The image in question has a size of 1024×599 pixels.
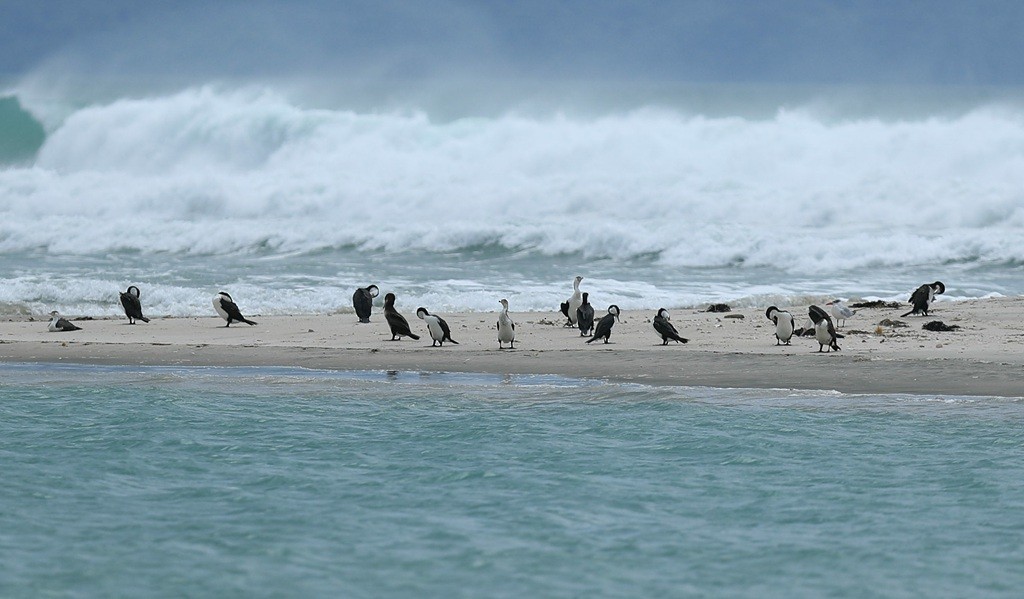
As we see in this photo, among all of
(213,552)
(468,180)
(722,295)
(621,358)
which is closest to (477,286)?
(722,295)

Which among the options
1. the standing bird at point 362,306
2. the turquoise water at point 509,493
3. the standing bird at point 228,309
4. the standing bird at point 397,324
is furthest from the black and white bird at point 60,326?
the turquoise water at point 509,493

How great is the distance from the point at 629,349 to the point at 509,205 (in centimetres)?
2368

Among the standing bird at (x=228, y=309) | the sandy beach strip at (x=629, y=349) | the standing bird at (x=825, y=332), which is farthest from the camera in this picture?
the standing bird at (x=228, y=309)

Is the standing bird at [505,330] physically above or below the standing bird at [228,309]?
below

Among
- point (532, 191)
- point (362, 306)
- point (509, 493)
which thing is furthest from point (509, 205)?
point (509, 493)

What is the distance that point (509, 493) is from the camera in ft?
25.1

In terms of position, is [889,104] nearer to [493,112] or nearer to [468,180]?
[493,112]

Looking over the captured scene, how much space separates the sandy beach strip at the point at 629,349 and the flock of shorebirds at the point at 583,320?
0.52 feet

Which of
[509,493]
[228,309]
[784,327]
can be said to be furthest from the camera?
[228,309]

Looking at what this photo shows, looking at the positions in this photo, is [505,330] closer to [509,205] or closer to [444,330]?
[444,330]

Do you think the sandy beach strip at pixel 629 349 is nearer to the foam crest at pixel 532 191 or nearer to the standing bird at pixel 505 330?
the standing bird at pixel 505 330

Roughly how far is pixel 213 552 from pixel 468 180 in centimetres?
3371

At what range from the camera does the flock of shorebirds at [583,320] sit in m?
13.0

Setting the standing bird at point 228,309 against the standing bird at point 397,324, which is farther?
the standing bird at point 228,309
